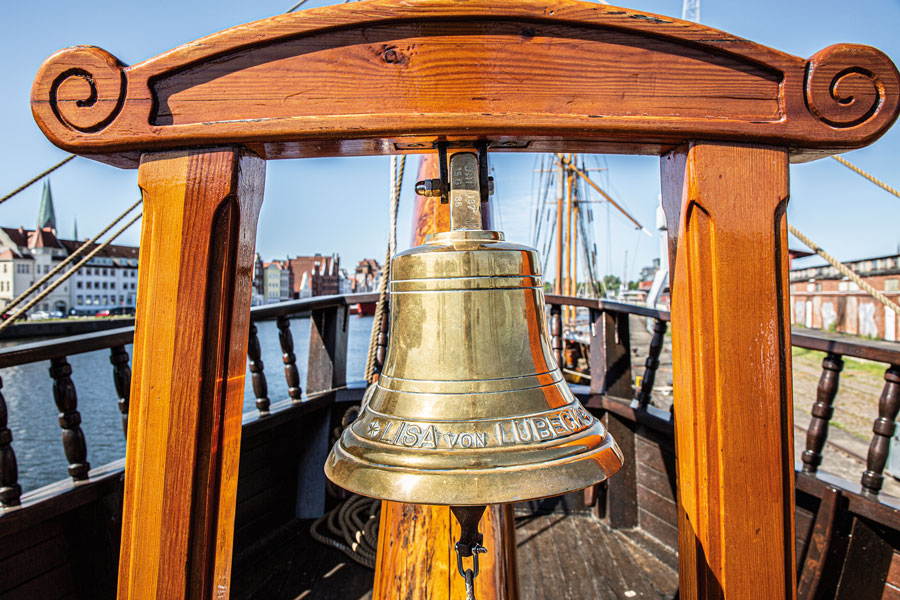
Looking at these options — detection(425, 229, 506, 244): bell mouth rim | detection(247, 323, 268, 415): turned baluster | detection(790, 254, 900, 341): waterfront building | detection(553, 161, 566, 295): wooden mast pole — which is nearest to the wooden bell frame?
detection(425, 229, 506, 244): bell mouth rim

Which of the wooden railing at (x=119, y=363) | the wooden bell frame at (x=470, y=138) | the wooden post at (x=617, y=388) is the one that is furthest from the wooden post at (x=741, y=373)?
the wooden post at (x=617, y=388)

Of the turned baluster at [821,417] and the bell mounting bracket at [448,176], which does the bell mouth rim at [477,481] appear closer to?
the bell mounting bracket at [448,176]

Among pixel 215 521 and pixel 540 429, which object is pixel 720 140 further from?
pixel 215 521

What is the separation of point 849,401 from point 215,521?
55.3 feet

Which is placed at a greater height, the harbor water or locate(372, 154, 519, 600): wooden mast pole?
locate(372, 154, 519, 600): wooden mast pole

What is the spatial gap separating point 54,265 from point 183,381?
148ft

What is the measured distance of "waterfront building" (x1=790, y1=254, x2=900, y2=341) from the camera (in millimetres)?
21558

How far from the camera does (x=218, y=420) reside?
729 mm

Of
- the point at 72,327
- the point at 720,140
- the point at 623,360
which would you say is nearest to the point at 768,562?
the point at 720,140

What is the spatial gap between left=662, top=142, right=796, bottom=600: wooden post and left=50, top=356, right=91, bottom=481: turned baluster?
174 cm

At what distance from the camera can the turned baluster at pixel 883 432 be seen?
4.77 ft

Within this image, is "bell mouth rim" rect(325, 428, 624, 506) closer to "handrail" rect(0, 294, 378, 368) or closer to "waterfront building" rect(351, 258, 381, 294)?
"handrail" rect(0, 294, 378, 368)

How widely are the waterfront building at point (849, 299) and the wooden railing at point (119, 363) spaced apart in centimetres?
2231

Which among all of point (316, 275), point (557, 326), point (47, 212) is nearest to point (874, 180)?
point (557, 326)
